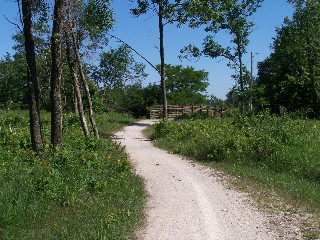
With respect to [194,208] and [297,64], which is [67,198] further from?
[297,64]

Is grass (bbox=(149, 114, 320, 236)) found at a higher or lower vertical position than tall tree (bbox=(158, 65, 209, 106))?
lower

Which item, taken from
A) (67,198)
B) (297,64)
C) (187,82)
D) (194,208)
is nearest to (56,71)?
(67,198)

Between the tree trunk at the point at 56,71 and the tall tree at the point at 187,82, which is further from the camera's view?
the tall tree at the point at 187,82

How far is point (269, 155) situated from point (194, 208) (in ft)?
16.2

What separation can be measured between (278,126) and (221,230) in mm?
8415

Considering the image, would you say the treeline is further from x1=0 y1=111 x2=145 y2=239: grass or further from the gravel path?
x1=0 y1=111 x2=145 y2=239: grass

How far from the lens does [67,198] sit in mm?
7074

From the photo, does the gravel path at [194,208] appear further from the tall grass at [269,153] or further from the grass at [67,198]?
the tall grass at [269,153]

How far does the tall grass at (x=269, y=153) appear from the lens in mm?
9602

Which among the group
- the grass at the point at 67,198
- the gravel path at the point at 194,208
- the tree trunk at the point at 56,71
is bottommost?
the gravel path at the point at 194,208

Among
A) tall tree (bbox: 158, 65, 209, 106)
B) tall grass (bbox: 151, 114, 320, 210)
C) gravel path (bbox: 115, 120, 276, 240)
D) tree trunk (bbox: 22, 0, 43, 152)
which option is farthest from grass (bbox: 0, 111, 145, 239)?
tall tree (bbox: 158, 65, 209, 106)

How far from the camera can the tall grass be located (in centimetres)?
960

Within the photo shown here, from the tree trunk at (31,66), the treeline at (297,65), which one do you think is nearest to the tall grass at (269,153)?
the tree trunk at (31,66)

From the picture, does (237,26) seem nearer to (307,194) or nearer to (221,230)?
(307,194)
